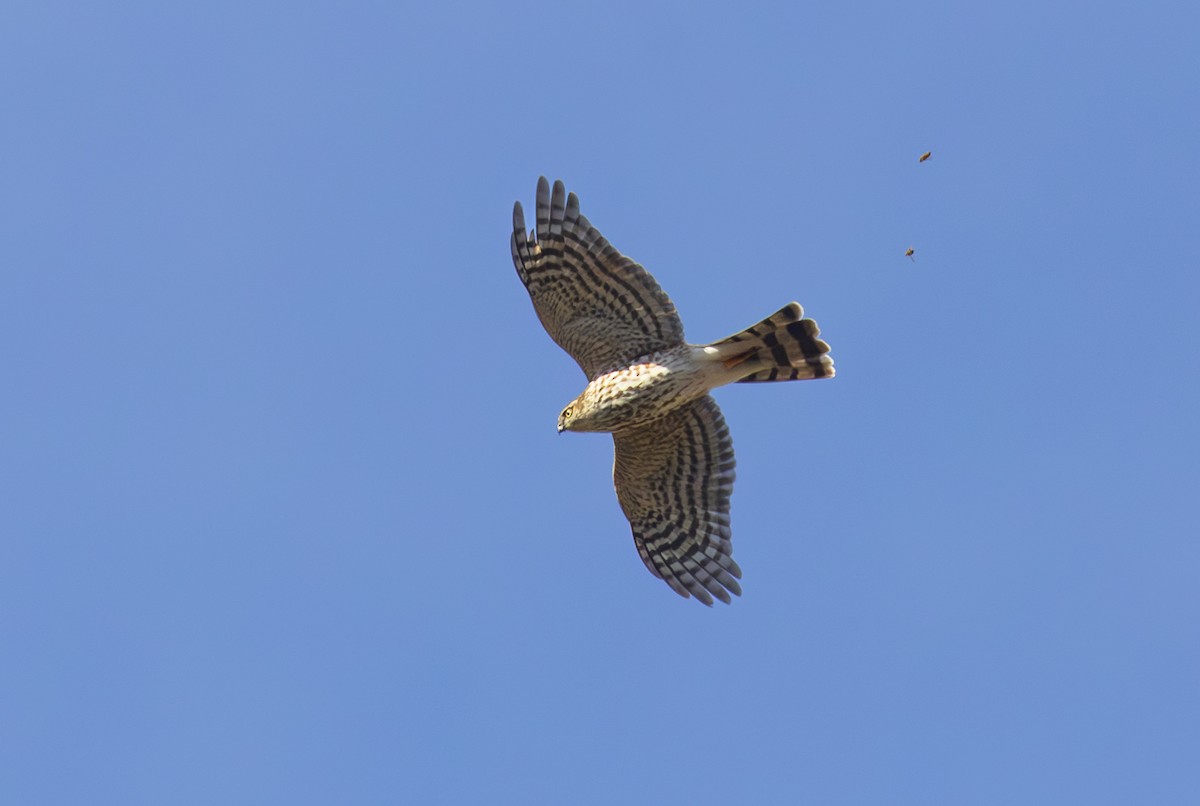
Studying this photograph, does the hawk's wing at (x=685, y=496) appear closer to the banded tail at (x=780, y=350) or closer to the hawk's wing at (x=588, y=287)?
the banded tail at (x=780, y=350)

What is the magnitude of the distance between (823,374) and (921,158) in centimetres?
227

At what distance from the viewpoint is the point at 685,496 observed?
687 inches

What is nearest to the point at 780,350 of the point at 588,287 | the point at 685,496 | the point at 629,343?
the point at 629,343

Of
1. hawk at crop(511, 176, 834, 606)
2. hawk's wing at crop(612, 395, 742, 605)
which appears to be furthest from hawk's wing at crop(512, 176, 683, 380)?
hawk's wing at crop(612, 395, 742, 605)

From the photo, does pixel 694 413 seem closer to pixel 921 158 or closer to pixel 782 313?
pixel 782 313

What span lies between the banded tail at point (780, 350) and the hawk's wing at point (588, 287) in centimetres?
58

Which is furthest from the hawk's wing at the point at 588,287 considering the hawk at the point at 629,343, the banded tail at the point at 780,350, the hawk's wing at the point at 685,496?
the hawk's wing at the point at 685,496

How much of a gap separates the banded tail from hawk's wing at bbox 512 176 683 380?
579 mm

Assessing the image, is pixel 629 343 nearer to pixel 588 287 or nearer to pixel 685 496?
pixel 588 287

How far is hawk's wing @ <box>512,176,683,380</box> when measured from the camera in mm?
16109

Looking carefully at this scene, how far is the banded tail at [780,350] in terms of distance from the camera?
15883 millimetres

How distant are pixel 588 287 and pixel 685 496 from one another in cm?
265

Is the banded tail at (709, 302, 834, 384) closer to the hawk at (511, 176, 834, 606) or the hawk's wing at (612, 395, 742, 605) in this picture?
the hawk at (511, 176, 834, 606)

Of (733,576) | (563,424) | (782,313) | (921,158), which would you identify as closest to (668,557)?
(733,576)
